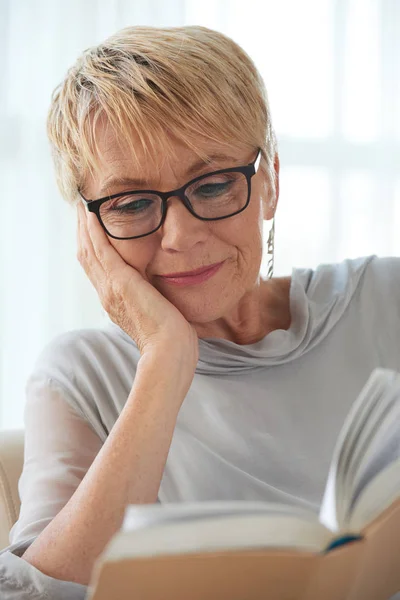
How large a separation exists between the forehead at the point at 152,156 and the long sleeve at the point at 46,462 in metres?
0.43

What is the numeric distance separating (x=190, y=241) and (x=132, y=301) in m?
0.16

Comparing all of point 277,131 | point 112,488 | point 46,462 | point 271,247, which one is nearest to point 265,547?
point 112,488

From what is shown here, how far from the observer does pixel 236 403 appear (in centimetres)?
148

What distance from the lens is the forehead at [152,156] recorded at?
53.1 inches

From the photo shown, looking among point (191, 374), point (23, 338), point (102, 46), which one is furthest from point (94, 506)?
point (23, 338)

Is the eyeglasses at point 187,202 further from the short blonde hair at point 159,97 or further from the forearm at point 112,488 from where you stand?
the forearm at point 112,488

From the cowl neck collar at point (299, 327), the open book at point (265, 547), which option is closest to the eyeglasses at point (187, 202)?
the cowl neck collar at point (299, 327)

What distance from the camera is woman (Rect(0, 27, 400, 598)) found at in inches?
53.2

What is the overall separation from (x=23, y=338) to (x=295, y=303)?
1.98 metres

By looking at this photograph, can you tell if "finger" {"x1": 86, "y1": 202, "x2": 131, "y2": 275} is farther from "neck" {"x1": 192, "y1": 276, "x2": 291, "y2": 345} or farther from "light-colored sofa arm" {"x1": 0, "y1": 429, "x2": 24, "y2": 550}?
"light-colored sofa arm" {"x1": 0, "y1": 429, "x2": 24, "y2": 550}

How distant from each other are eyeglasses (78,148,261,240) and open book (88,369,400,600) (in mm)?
701

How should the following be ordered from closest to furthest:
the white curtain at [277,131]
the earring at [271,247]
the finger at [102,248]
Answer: the finger at [102,248]
the earring at [271,247]
the white curtain at [277,131]

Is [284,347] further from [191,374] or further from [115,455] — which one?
[115,455]

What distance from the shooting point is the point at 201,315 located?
1445mm
